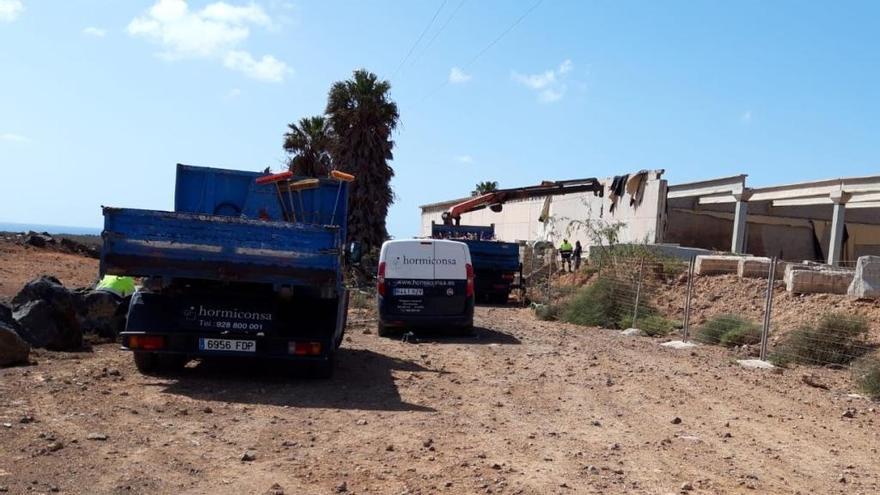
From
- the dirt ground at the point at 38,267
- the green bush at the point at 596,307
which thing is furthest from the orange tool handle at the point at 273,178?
the dirt ground at the point at 38,267

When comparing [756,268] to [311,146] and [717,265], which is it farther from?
[311,146]

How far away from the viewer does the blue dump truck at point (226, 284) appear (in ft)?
29.1

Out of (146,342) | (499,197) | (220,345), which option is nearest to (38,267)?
(499,197)

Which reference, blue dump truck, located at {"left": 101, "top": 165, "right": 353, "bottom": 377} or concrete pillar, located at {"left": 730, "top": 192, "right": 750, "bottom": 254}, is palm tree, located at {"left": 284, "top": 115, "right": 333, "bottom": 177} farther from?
blue dump truck, located at {"left": 101, "top": 165, "right": 353, "bottom": 377}

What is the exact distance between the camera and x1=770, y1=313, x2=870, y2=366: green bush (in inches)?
493

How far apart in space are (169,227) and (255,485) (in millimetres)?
4285

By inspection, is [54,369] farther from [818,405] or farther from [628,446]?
[818,405]

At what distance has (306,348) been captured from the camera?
927cm

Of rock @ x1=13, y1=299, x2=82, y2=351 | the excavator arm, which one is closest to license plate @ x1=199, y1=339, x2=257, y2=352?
rock @ x1=13, y1=299, x2=82, y2=351

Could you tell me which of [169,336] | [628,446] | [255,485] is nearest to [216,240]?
[169,336]

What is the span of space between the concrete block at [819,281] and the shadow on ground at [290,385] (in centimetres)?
908

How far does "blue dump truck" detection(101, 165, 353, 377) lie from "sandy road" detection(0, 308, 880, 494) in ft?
1.46

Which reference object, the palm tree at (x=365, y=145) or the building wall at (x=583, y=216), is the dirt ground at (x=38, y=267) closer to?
the palm tree at (x=365, y=145)

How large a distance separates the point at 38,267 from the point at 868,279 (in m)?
30.4
